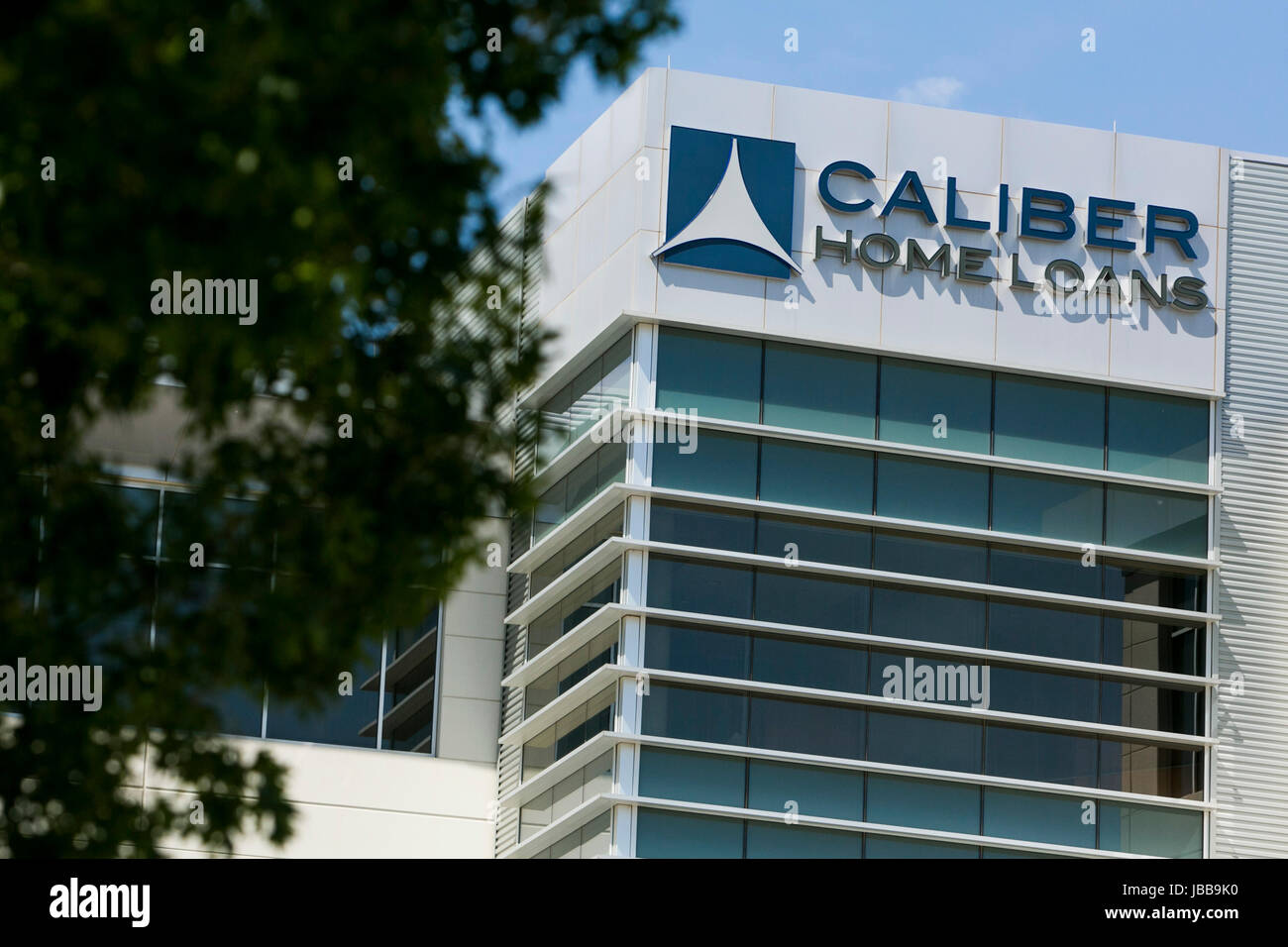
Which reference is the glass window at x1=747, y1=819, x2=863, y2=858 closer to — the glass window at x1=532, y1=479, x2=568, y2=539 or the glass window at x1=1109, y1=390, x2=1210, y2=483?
the glass window at x1=532, y1=479, x2=568, y2=539

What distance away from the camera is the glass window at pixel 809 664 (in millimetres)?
27141

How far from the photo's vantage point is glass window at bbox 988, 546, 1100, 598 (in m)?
28.2

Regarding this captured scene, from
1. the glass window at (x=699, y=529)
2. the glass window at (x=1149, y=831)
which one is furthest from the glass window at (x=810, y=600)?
the glass window at (x=1149, y=831)

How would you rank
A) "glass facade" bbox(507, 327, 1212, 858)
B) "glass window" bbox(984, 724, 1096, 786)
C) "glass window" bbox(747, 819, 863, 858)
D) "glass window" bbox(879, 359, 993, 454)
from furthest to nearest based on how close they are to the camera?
"glass window" bbox(879, 359, 993, 454) < "glass window" bbox(984, 724, 1096, 786) < "glass facade" bbox(507, 327, 1212, 858) < "glass window" bbox(747, 819, 863, 858)

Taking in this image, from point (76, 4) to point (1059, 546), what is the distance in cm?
2268

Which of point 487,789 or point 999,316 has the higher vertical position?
point 999,316

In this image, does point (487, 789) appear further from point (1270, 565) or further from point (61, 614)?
point (61, 614)

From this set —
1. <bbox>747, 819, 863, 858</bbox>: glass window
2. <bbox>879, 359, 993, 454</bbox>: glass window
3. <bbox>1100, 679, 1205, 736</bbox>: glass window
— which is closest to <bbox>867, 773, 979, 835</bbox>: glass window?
<bbox>747, 819, 863, 858</bbox>: glass window

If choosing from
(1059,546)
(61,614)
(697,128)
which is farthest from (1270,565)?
(61,614)

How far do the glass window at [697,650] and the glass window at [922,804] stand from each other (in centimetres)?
250

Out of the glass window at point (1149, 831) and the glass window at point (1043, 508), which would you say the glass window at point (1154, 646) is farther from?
the glass window at point (1149, 831)

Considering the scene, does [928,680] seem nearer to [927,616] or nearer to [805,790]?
[927,616]

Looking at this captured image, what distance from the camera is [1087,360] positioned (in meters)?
28.9

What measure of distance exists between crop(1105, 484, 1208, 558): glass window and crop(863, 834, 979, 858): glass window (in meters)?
5.21
